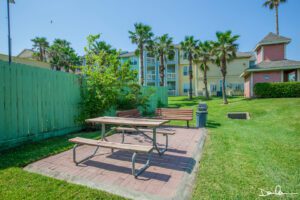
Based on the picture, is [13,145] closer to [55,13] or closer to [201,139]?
[201,139]

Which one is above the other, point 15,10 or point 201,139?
point 15,10

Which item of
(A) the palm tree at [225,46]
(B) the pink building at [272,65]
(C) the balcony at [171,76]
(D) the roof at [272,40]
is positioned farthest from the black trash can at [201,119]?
(C) the balcony at [171,76]

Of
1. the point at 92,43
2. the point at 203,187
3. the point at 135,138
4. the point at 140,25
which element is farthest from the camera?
the point at 140,25

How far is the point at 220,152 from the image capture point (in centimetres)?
484

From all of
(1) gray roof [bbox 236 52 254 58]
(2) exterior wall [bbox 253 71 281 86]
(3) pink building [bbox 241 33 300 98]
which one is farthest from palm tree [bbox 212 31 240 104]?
(1) gray roof [bbox 236 52 254 58]

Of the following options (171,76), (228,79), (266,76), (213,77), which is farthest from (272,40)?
(171,76)

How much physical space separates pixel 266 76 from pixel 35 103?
891 inches

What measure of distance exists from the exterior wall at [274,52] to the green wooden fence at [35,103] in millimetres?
23444

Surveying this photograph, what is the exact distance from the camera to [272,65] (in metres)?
19.5

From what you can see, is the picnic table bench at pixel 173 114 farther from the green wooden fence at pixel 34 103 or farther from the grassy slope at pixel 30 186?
the grassy slope at pixel 30 186

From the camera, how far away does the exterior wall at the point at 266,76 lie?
19.3 m

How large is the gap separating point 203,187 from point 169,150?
211 cm

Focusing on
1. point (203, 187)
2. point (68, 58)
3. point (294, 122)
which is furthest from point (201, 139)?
point (68, 58)

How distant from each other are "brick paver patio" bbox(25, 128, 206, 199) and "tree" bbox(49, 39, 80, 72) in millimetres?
26323
